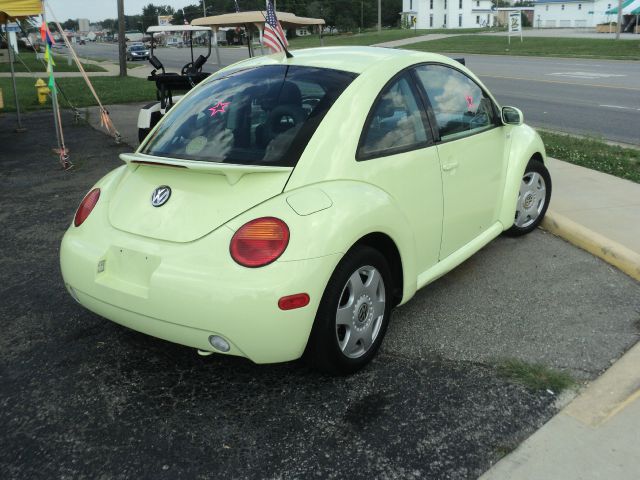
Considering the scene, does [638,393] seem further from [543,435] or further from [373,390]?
[373,390]

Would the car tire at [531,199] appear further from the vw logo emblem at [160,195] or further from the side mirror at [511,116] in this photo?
the vw logo emblem at [160,195]

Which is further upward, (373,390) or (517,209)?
(517,209)

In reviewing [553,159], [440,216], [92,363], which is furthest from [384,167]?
[553,159]

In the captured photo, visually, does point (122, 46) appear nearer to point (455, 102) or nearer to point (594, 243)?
point (455, 102)

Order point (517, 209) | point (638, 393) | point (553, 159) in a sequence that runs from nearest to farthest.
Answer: point (638, 393) < point (517, 209) < point (553, 159)

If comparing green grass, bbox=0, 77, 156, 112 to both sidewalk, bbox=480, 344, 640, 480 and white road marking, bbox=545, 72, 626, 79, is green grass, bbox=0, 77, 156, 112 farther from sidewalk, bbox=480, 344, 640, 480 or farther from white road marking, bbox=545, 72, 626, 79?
sidewalk, bbox=480, 344, 640, 480

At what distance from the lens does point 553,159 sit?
25.5 ft

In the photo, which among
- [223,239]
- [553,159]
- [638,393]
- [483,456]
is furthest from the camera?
[553,159]

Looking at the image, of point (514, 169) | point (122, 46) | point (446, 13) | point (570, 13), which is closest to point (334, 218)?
point (514, 169)

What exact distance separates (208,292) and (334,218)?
661mm

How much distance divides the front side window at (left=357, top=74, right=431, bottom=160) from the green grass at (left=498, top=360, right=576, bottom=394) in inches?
50.6

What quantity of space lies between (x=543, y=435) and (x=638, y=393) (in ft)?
2.07

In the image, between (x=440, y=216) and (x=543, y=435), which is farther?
(x=440, y=216)

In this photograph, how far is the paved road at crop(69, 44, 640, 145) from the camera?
1107 centimetres
